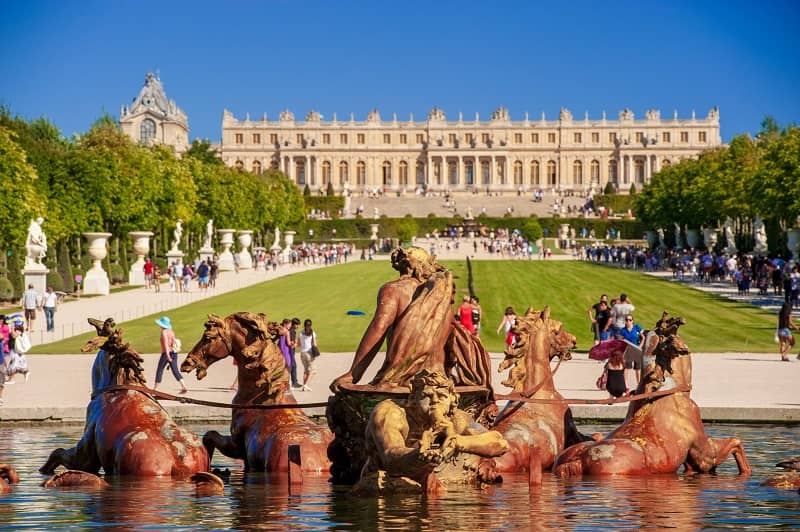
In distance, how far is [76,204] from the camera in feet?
164

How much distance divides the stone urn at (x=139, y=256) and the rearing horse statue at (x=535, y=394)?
44717mm

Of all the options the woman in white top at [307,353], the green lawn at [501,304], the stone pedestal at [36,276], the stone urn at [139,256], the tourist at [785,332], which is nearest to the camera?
the woman in white top at [307,353]

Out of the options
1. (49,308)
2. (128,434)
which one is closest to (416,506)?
(128,434)

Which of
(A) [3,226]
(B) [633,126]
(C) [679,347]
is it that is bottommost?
(C) [679,347]

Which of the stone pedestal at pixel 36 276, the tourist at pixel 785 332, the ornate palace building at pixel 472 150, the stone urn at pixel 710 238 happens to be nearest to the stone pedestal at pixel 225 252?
the stone urn at pixel 710 238

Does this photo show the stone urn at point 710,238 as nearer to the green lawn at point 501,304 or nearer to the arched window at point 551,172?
the green lawn at point 501,304

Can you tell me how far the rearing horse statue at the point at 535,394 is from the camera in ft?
31.8

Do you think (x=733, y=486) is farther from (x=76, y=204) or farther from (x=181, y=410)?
(x=76, y=204)

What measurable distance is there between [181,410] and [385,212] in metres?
122

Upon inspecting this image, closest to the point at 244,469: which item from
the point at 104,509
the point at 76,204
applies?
the point at 104,509

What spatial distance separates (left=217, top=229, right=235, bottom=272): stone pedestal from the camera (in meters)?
66.0

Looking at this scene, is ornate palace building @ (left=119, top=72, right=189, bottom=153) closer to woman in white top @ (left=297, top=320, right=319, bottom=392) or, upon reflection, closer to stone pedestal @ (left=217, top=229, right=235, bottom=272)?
stone pedestal @ (left=217, top=229, right=235, bottom=272)

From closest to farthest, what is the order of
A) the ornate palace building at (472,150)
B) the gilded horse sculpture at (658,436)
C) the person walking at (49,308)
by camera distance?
the gilded horse sculpture at (658,436)
the person walking at (49,308)
the ornate palace building at (472,150)

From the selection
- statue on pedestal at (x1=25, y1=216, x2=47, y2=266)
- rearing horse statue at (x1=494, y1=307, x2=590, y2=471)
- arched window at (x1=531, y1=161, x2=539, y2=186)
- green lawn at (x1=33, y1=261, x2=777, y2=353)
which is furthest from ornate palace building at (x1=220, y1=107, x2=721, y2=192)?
rearing horse statue at (x1=494, y1=307, x2=590, y2=471)
